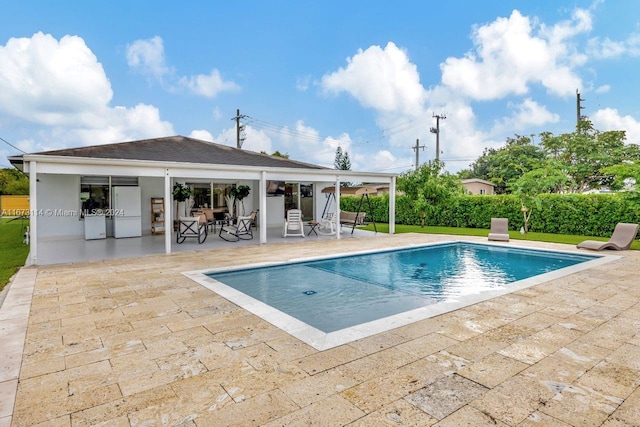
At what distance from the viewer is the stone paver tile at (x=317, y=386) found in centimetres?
288

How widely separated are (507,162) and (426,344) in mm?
33049

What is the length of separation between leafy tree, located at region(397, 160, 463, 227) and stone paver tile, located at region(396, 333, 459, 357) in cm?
1465

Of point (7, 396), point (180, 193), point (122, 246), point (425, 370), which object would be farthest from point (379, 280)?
point (180, 193)

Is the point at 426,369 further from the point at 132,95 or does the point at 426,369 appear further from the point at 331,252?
the point at 132,95

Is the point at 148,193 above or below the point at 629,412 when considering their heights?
above

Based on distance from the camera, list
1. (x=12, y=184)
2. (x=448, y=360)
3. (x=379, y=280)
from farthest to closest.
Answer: (x=12, y=184) < (x=379, y=280) < (x=448, y=360)

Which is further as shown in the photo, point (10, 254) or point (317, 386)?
point (10, 254)

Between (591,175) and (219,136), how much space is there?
3255 centimetres

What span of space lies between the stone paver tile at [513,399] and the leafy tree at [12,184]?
1501 inches

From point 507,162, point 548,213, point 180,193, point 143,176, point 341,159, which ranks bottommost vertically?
point 548,213

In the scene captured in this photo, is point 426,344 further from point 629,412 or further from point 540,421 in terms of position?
point 629,412

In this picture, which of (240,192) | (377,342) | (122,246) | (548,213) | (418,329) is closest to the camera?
(377,342)

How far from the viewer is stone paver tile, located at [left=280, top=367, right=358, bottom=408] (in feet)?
9.43

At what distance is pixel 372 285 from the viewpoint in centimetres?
718
